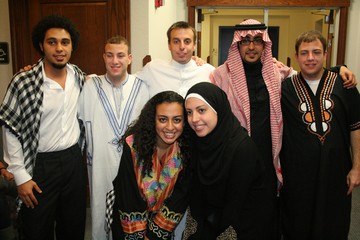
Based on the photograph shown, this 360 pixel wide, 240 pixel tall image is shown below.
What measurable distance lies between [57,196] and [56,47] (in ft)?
2.79

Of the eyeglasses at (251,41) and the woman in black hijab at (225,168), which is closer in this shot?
the woman in black hijab at (225,168)

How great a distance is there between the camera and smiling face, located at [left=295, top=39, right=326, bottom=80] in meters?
2.04

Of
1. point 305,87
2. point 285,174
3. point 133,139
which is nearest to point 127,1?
Result: point 133,139

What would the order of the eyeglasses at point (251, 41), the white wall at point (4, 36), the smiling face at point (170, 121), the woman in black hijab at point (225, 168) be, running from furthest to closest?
the white wall at point (4, 36) → the eyeglasses at point (251, 41) → the smiling face at point (170, 121) → the woman in black hijab at point (225, 168)

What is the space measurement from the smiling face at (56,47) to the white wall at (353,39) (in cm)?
396

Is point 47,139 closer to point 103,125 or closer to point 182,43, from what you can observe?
point 103,125

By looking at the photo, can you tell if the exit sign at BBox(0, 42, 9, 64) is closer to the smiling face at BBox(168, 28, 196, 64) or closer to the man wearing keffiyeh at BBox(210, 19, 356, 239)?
the smiling face at BBox(168, 28, 196, 64)

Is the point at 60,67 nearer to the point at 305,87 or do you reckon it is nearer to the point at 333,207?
the point at 305,87

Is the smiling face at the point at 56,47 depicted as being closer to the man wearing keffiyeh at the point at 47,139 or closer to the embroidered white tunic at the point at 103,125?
the man wearing keffiyeh at the point at 47,139

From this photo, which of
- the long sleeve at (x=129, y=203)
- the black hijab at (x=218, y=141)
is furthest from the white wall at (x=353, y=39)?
the long sleeve at (x=129, y=203)

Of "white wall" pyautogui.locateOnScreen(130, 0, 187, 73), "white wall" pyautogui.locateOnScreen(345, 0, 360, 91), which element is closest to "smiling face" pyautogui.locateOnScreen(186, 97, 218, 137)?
"white wall" pyautogui.locateOnScreen(130, 0, 187, 73)

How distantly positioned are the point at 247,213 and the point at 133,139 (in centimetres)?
73

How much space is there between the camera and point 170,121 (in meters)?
1.92

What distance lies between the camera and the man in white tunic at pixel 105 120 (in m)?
2.24
